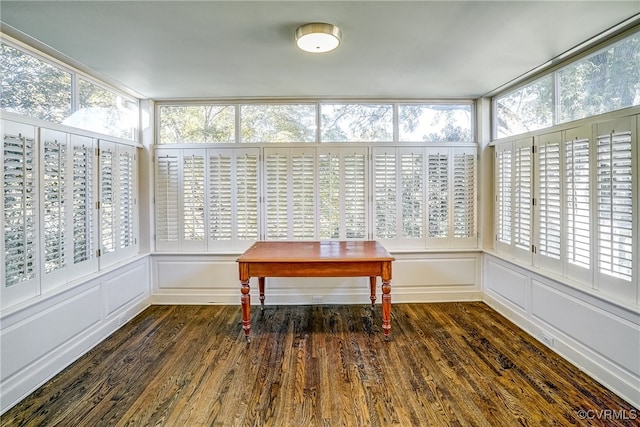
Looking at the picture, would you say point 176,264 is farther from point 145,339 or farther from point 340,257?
point 340,257

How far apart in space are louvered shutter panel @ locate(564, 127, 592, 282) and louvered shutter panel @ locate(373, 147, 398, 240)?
174 centimetres

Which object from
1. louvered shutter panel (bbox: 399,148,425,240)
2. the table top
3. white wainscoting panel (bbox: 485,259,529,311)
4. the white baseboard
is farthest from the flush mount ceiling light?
the white baseboard

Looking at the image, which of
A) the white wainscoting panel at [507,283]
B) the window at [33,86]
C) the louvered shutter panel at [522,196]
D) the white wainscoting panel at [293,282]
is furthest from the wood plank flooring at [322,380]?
the window at [33,86]

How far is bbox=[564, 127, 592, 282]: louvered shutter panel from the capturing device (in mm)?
2545

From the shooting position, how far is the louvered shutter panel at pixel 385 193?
12.9 ft

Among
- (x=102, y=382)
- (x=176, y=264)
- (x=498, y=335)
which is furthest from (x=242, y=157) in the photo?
(x=498, y=335)

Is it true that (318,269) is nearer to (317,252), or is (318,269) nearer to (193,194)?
(317,252)

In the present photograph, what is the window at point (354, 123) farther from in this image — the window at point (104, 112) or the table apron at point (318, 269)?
the window at point (104, 112)

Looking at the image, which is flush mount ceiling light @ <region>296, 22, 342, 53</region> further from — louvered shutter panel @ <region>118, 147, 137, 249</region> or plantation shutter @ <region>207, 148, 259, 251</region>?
louvered shutter panel @ <region>118, 147, 137, 249</region>

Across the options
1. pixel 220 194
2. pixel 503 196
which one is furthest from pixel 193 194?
pixel 503 196

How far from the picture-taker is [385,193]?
3.96 m

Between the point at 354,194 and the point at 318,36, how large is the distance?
210 centimetres

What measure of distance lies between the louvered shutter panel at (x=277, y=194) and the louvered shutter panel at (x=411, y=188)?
1.49 meters

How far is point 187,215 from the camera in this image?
3.95 metres
